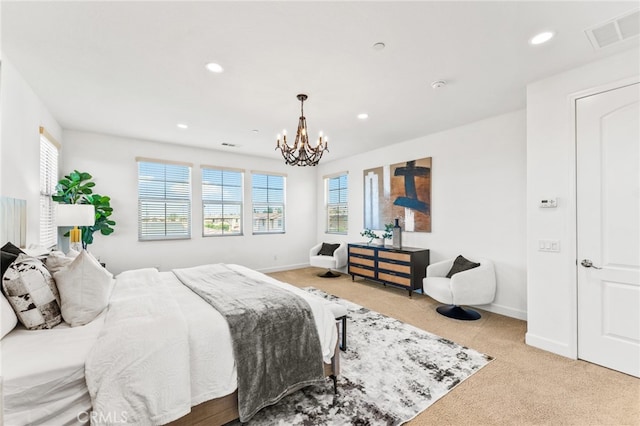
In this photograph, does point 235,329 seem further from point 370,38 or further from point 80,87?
point 80,87

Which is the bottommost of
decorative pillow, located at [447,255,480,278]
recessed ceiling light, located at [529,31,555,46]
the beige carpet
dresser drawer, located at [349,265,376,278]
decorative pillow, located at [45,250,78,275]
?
the beige carpet

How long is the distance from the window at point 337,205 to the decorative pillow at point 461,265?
2.78 meters

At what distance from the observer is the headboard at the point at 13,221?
226 centimetres

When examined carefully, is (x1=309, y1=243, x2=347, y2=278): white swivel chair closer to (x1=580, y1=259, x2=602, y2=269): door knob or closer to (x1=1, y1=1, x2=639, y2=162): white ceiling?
(x1=1, y1=1, x2=639, y2=162): white ceiling

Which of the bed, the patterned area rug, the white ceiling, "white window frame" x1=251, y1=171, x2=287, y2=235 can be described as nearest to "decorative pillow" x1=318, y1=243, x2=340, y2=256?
"white window frame" x1=251, y1=171, x2=287, y2=235

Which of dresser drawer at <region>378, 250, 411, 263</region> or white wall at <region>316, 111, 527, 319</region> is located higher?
white wall at <region>316, 111, 527, 319</region>

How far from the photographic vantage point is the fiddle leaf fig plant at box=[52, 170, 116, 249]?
3928mm

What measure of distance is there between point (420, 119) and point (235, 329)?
3693mm

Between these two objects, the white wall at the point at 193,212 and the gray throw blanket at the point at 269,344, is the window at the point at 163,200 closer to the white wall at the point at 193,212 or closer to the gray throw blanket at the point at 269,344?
the white wall at the point at 193,212

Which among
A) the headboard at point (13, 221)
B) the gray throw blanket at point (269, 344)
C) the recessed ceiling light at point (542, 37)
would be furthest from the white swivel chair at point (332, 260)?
the recessed ceiling light at point (542, 37)

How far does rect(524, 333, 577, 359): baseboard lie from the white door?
10 centimetres

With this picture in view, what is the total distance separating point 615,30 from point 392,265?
12.2ft

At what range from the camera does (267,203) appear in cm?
671

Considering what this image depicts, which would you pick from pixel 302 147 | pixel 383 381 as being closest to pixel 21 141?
pixel 302 147
